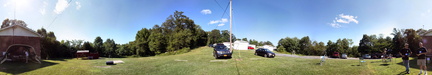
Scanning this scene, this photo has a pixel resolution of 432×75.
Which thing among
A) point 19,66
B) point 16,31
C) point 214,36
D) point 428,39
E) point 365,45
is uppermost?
point 214,36

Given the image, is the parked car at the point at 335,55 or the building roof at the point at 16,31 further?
the parked car at the point at 335,55

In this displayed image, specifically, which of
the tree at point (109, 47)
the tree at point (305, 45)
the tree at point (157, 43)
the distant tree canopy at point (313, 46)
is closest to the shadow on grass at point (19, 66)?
the tree at point (109, 47)

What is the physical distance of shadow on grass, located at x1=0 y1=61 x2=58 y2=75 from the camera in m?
5.23

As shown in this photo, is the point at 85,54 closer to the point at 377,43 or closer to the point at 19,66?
the point at 19,66

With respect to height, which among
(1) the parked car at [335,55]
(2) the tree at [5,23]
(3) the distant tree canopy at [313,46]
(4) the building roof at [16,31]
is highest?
(2) the tree at [5,23]

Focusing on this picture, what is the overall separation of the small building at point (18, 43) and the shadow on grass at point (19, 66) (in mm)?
225

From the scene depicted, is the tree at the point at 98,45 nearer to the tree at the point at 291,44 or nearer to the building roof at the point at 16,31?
the building roof at the point at 16,31

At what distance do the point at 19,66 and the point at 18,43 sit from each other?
109cm

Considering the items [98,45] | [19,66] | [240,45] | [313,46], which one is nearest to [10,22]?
[19,66]

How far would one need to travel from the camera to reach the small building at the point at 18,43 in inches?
191

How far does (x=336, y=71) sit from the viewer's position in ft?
22.7

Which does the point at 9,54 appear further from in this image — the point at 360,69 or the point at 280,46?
the point at 280,46

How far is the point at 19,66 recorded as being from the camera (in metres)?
5.59

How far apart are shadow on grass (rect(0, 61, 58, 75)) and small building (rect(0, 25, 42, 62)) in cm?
22
